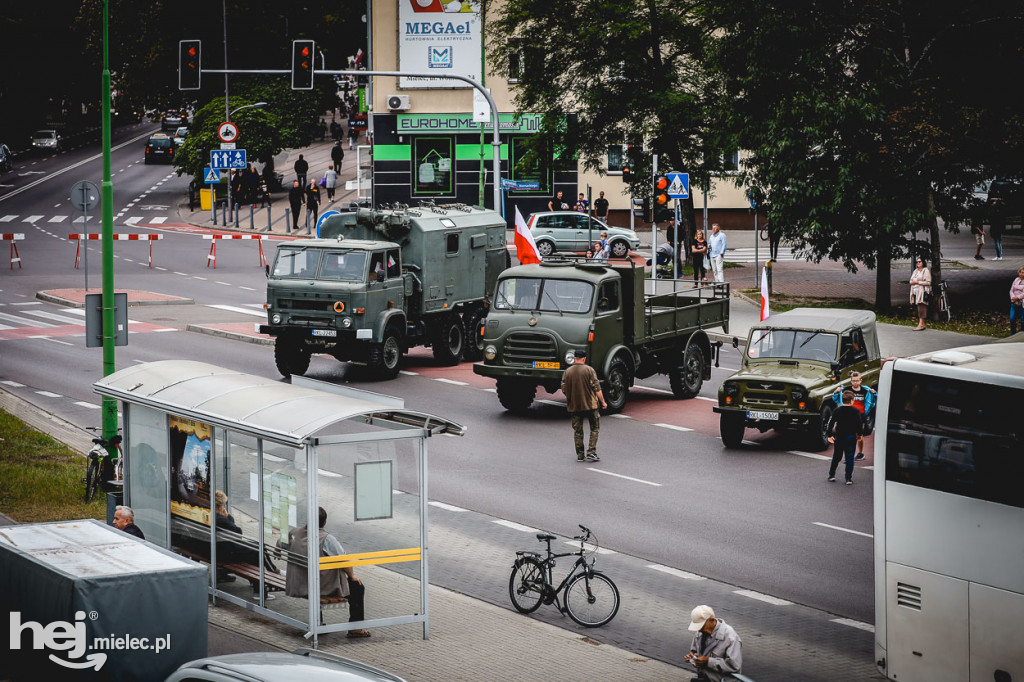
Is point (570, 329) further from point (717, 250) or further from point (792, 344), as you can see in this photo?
point (717, 250)

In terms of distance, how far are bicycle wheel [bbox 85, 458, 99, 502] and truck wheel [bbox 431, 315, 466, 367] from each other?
10677 millimetres

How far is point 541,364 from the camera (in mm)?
22000

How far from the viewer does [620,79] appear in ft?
140

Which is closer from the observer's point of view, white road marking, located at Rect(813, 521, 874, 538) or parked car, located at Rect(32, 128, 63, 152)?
white road marking, located at Rect(813, 521, 874, 538)

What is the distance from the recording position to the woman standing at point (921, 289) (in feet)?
104

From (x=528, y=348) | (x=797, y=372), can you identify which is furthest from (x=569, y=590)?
(x=528, y=348)

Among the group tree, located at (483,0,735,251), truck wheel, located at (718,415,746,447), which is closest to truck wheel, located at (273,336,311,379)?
truck wheel, located at (718,415,746,447)

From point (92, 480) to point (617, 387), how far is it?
921 cm

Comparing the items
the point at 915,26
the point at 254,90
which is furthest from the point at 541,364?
the point at 254,90

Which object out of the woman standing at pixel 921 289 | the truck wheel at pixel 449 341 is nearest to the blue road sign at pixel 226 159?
the truck wheel at pixel 449 341

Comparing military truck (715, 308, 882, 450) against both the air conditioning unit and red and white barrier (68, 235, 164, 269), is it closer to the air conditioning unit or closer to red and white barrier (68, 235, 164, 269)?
red and white barrier (68, 235, 164, 269)

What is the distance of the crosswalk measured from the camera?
30.3 metres

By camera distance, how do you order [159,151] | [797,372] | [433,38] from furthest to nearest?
[159,151]
[433,38]
[797,372]

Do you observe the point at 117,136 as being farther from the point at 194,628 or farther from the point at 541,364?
the point at 194,628
